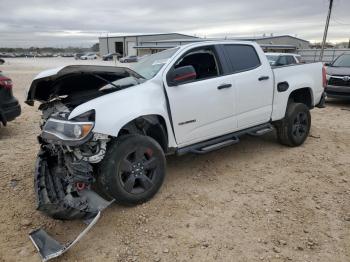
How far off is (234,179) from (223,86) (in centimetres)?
130

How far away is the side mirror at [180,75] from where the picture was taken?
4020mm

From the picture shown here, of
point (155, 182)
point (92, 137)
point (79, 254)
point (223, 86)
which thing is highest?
Result: point (223, 86)

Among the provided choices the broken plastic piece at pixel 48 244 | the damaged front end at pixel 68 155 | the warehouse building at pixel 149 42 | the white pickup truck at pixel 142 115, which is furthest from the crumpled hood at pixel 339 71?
the warehouse building at pixel 149 42

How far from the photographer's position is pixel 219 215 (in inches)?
148

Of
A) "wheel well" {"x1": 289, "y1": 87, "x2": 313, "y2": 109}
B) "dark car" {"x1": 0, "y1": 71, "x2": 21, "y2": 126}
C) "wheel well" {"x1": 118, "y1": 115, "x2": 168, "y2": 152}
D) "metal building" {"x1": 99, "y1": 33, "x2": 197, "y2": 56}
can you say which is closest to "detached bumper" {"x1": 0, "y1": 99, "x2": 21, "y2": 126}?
"dark car" {"x1": 0, "y1": 71, "x2": 21, "y2": 126}

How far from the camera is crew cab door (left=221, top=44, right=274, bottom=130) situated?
4.89 m

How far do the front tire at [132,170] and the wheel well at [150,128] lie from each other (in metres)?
0.23

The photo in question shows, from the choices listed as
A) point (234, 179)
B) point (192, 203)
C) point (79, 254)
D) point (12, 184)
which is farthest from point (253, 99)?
point (12, 184)

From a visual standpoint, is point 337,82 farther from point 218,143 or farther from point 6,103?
point 6,103

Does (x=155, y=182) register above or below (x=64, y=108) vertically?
below

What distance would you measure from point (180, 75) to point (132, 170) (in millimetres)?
1267

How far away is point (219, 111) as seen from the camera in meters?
4.62

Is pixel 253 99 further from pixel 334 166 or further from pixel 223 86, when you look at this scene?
pixel 334 166

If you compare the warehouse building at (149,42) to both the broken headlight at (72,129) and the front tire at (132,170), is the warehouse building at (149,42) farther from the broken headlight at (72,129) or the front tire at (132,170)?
the broken headlight at (72,129)
